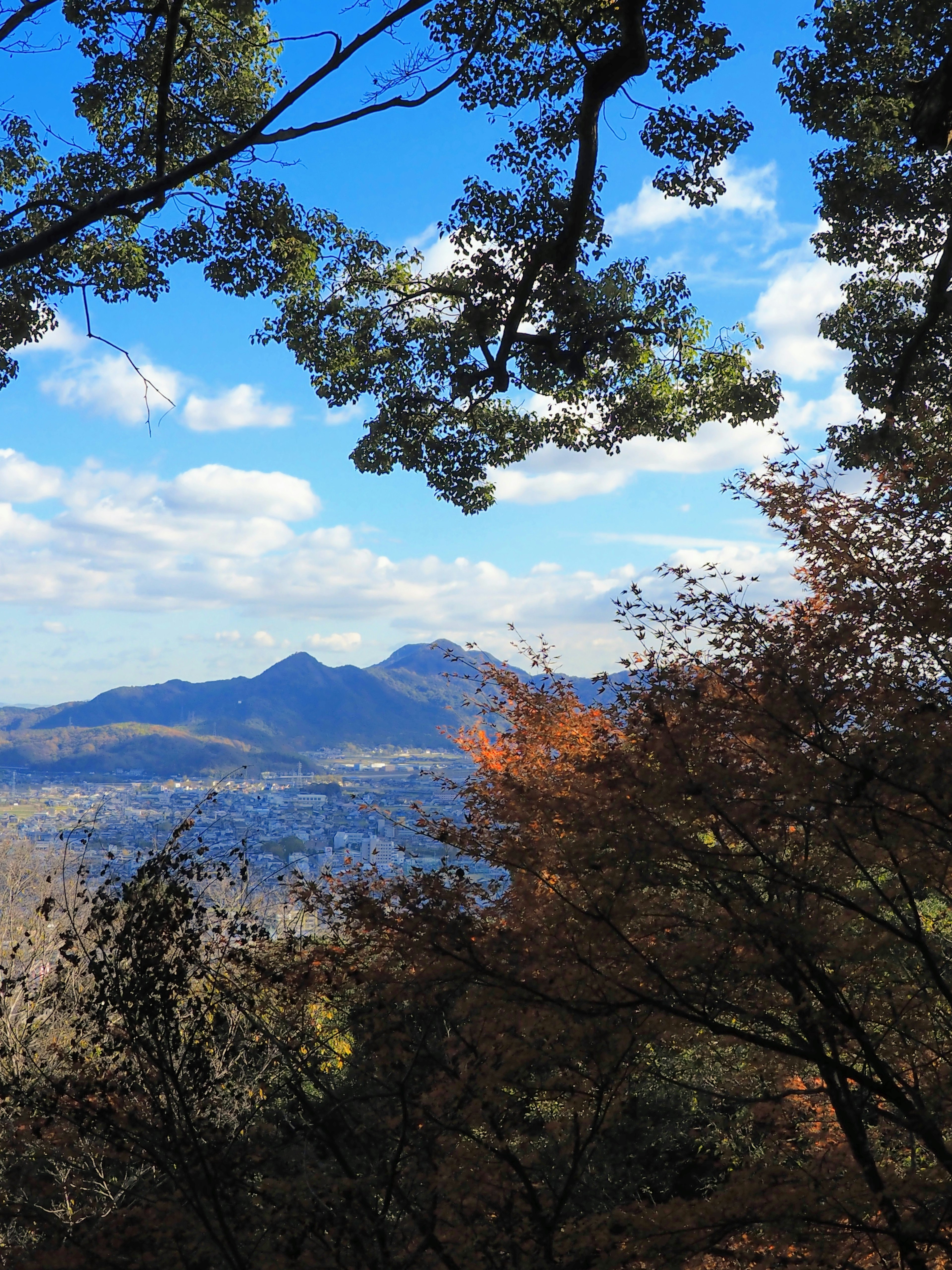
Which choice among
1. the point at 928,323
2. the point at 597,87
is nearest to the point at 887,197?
the point at 928,323

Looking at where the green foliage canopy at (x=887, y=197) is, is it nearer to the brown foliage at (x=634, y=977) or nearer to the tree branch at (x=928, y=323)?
the tree branch at (x=928, y=323)

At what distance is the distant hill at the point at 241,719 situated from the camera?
2388 inches

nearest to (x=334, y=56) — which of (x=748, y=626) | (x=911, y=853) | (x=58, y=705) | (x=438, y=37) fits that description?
(x=438, y=37)

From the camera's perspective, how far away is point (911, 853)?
434cm

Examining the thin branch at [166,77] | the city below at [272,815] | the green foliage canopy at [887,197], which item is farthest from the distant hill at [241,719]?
the thin branch at [166,77]

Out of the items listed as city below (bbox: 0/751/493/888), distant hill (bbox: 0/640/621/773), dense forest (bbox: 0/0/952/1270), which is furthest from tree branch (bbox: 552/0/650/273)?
distant hill (bbox: 0/640/621/773)

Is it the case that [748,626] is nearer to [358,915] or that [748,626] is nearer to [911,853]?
[911,853]

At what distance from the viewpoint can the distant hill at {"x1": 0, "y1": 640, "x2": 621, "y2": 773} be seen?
199 feet

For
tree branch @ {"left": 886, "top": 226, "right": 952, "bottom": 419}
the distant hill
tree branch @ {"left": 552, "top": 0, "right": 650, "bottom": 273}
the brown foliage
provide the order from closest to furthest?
the brown foliage → tree branch @ {"left": 552, "top": 0, "right": 650, "bottom": 273} → tree branch @ {"left": 886, "top": 226, "right": 952, "bottom": 419} → the distant hill

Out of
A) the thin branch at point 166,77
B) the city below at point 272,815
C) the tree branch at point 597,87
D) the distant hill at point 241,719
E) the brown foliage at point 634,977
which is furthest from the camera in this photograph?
the distant hill at point 241,719

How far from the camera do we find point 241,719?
254 ft

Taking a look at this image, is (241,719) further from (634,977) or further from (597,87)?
(634,977)

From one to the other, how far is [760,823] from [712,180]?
8422mm

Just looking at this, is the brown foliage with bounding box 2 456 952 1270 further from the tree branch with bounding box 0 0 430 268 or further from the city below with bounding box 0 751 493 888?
the tree branch with bounding box 0 0 430 268
